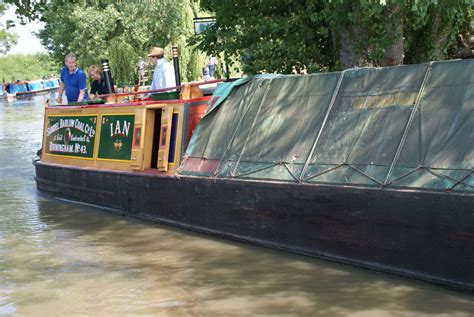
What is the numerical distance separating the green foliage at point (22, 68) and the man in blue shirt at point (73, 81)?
252 ft

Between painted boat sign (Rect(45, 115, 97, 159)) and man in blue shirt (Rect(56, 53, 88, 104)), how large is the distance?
1.56ft

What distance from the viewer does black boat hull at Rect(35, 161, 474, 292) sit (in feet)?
18.6

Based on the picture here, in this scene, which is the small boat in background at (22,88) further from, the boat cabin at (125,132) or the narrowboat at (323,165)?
the narrowboat at (323,165)

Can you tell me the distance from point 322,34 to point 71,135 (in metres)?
4.09

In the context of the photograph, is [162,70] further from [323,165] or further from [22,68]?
[22,68]

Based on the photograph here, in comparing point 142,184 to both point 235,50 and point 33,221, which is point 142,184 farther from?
point 235,50

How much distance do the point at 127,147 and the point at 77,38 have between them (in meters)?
23.2

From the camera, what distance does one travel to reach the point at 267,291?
640 centimetres

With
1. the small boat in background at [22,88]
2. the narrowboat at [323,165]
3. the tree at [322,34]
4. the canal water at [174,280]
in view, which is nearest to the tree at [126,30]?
the tree at [322,34]

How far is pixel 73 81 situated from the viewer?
39.3 feet

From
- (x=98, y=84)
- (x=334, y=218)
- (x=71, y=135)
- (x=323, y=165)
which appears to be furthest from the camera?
(x=98, y=84)

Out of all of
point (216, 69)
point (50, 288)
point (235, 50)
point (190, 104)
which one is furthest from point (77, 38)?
point (50, 288)

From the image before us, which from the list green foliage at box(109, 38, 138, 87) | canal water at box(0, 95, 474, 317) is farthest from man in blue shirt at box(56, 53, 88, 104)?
green foliage at box(109, 38, 138, 87)

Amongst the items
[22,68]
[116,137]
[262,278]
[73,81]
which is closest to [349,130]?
[262,278]
